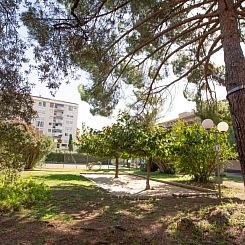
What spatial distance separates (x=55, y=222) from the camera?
365 cm

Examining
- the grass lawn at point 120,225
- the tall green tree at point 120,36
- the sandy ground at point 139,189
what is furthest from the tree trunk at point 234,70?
the sandy ground at point 139,189

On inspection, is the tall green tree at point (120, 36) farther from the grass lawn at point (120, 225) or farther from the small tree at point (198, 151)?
the small tree at point (198, 151)

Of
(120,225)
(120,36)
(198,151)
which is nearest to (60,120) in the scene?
(198,151)

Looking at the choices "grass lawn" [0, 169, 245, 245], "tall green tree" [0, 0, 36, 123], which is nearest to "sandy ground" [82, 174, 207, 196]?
"grass lawn" [0, 169, 245, 245]

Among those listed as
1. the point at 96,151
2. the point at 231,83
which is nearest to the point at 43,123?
the point at 96,151

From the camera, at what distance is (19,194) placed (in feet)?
16.3

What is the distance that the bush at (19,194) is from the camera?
170 inches

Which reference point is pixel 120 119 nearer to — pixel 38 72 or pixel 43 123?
pixel 38 72

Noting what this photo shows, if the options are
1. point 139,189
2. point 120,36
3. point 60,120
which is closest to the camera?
point 120,36

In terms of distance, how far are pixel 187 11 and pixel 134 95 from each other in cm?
287

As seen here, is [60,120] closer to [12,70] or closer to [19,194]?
[19,194]

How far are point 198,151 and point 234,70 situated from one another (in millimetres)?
6167

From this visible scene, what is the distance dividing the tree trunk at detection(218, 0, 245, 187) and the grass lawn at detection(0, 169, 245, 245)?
1.11 metres

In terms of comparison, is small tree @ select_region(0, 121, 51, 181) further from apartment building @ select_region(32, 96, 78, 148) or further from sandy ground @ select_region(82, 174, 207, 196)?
apartment building @ select_region(32, 96, 78, 148)
